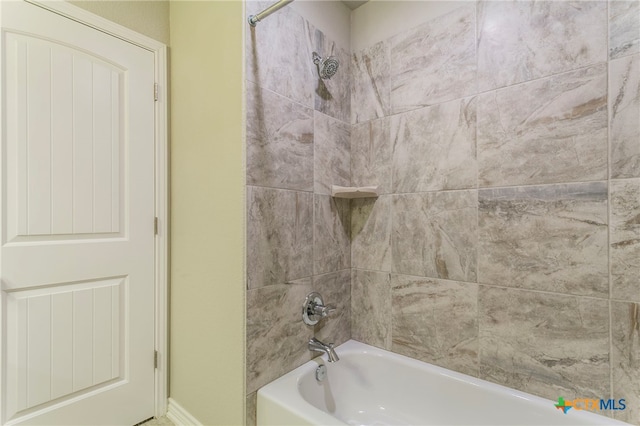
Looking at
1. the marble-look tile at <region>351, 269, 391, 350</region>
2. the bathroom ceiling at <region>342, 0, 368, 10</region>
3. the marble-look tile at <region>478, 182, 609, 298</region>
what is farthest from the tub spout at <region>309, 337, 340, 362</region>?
the bathroom ceiling at <region>342, 0, 368, 10</region>

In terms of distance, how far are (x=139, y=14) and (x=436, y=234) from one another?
75.6 inches

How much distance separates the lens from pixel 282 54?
1420 mm

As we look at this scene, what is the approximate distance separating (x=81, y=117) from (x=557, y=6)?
211 cm

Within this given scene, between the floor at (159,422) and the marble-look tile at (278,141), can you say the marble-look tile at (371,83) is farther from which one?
the floor at (159,422)

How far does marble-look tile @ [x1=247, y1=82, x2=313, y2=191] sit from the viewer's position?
1.29m

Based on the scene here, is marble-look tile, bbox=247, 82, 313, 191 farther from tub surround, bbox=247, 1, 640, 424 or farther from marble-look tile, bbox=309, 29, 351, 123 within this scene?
marble-look tile, bbox=309, 29, 351, 123

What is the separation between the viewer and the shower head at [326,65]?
5.03 ft

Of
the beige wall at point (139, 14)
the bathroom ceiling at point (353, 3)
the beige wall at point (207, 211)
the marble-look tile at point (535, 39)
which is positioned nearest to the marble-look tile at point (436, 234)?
the marble-look tile at point (535, 39)

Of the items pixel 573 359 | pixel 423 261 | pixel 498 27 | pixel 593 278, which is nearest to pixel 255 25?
pixel 498 27

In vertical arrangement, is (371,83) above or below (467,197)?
above

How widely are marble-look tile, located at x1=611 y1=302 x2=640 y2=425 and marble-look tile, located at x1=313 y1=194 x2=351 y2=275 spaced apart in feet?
3.83

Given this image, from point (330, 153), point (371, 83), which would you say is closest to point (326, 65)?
point (371, 83)

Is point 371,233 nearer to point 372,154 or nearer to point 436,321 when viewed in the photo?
point 372,154

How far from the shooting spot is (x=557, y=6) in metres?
1.21
